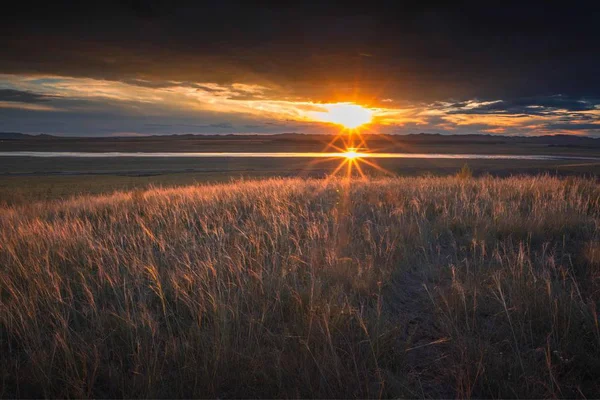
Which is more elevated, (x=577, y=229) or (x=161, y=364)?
(x=577, y=229)

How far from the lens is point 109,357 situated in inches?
111

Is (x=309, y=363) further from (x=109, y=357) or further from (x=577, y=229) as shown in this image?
(x=577, y=229)

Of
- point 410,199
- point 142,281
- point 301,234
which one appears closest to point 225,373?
point 142,281

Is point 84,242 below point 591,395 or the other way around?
the other way around

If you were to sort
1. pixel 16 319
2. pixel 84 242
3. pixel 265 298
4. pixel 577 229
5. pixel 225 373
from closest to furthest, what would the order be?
pixel 225 373 → pixel 16 319 → pixel 265 298 → pixel 84 242 → pixel 577 229

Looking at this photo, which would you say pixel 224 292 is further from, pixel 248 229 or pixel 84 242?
pixel 84 242

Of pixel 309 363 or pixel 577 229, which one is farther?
pixel 577 229

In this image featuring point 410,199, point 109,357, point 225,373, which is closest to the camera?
point 225,373

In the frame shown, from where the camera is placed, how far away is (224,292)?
3623 millimetres


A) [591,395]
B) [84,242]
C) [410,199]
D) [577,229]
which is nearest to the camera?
[591,395]

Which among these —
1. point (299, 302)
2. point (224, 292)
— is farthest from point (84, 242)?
point (299, 302)

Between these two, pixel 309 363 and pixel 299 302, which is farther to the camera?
pixel 299 302

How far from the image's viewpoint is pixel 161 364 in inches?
107

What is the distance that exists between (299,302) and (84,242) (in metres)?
3.78
